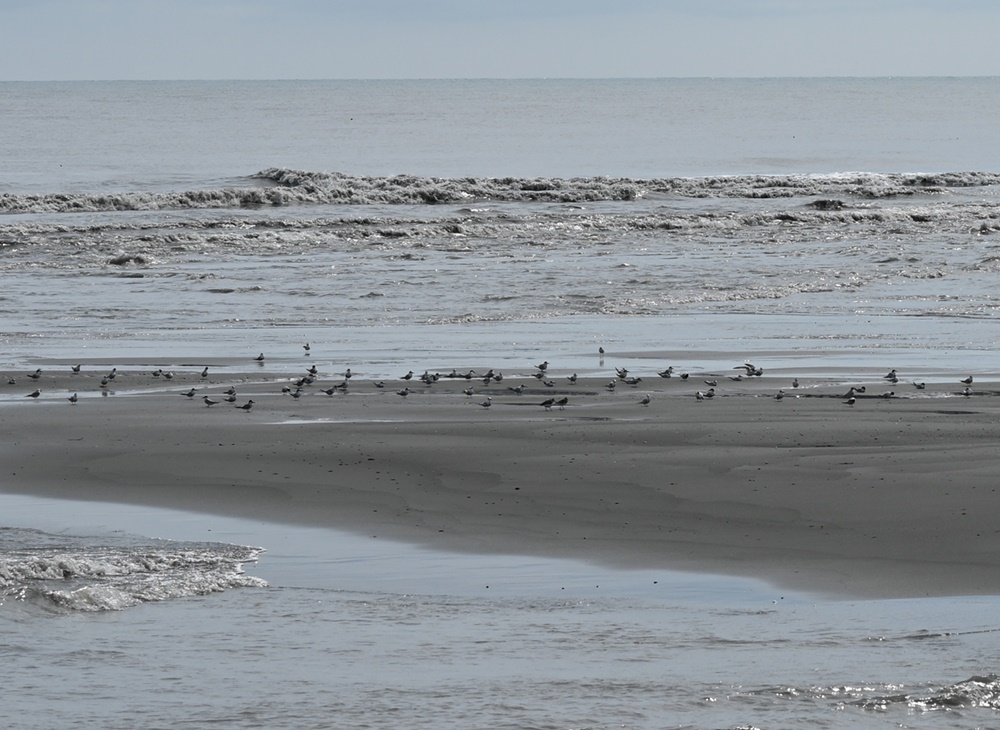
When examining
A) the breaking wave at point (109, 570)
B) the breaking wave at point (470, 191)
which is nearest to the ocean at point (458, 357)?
the breaking wave at point (109, 570)

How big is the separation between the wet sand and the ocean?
45 cm

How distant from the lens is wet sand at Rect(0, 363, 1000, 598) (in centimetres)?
790

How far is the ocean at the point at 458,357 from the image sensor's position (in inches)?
224

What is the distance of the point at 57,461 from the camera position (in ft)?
33.2

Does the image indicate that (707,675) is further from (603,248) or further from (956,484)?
(603,248)

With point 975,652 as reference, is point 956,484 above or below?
Result: above

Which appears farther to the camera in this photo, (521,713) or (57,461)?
(57,461)

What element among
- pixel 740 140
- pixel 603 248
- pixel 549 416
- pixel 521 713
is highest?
pixel 740 140

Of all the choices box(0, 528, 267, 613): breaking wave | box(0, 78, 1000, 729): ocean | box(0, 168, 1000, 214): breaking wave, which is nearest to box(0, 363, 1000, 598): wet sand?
box(0, 78, 1000, 729): ocean

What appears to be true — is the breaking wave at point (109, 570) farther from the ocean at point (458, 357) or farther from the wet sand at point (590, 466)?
the wet sand at point (590, 466)

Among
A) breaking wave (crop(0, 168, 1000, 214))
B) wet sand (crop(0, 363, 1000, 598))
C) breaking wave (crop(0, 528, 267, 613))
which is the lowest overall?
breaking wave (crop(0, 528, 267, 613))

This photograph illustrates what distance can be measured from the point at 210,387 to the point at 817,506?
21.2 feet

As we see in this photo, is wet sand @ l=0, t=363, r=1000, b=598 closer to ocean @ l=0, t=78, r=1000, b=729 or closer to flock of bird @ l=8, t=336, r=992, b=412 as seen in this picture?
flock of bird @ l=8, t=336, r=992, b=412

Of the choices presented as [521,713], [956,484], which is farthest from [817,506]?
[521,713]
